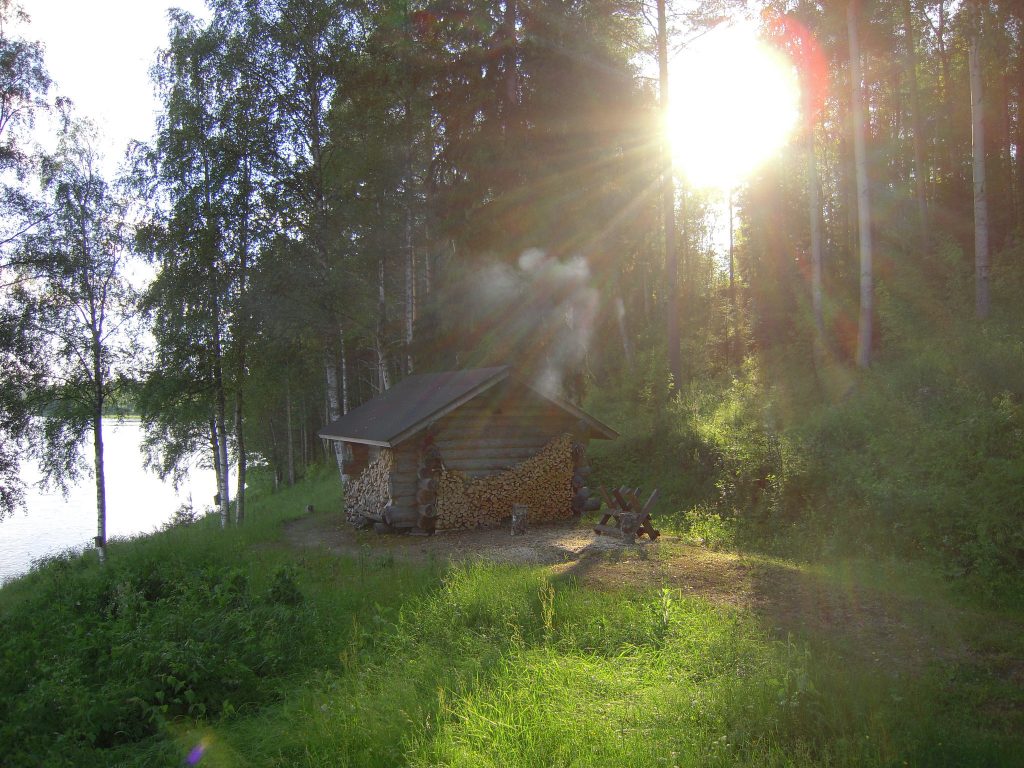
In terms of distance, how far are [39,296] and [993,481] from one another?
20624mm

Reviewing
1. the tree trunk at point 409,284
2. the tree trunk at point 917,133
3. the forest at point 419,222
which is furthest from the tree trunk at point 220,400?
the tree trunk at point 917,133

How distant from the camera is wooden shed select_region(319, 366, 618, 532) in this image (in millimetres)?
14109

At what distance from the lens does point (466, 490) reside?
14.4 metres

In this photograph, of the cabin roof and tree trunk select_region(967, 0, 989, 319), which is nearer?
the cabin roof

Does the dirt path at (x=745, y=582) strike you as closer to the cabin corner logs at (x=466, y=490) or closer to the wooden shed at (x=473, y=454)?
the cabin corner logs at (x=466, y=490)

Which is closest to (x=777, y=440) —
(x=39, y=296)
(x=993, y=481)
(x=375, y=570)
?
(x=993, y=481)

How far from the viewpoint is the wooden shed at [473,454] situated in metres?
14.1

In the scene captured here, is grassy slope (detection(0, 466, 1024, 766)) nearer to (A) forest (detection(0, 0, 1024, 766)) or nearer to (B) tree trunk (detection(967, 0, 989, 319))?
(A) forest (detection(0, 0, 1024, 766))

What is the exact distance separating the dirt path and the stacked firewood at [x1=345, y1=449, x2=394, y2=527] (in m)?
1.09

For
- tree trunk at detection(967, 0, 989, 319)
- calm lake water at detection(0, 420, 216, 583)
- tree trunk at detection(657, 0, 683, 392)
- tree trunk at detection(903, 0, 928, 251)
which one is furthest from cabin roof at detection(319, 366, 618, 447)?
tree trunk at detection(903, 0, 928, 251)

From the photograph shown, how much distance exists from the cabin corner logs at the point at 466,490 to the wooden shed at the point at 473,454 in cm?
2

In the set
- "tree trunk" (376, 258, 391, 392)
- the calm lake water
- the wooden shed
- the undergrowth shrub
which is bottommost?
the calm lake water

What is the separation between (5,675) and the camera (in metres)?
6.71

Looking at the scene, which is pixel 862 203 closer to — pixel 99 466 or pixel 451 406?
pixel 451 406
